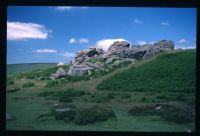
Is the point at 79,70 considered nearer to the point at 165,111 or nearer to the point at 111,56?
the point at 111,56

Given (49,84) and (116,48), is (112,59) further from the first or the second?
(49,84)

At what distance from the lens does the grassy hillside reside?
635 centimetres

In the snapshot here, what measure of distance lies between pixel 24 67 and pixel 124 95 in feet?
5.56

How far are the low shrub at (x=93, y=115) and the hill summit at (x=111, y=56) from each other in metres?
0.64

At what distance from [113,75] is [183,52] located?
122cm

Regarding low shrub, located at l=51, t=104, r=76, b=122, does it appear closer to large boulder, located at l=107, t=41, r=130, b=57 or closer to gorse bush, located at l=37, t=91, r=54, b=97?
gorse bush, located at l=37, t=91, r=54, b=97

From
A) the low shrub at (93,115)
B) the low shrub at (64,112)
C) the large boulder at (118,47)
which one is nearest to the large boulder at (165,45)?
the large boulder at (118,47)

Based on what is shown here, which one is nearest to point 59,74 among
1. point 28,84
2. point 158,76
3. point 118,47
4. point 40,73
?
point 40,73

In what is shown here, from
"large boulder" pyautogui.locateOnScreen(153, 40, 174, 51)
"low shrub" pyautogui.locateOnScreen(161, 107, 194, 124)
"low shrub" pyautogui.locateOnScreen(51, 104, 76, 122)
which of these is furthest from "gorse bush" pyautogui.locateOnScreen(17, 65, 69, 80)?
"low shrub" pyautogui.locateOnScreen(161, 107, 194, 124)

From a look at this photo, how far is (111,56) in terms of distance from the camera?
6.48 meters

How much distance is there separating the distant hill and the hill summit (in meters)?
0.23

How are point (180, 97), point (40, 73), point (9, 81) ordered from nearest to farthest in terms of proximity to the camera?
point (9, 81) → point (180, 97) → point (40, 73)

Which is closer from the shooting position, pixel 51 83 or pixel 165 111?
pixel 165 111

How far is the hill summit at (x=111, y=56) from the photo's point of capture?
6.30 meters
